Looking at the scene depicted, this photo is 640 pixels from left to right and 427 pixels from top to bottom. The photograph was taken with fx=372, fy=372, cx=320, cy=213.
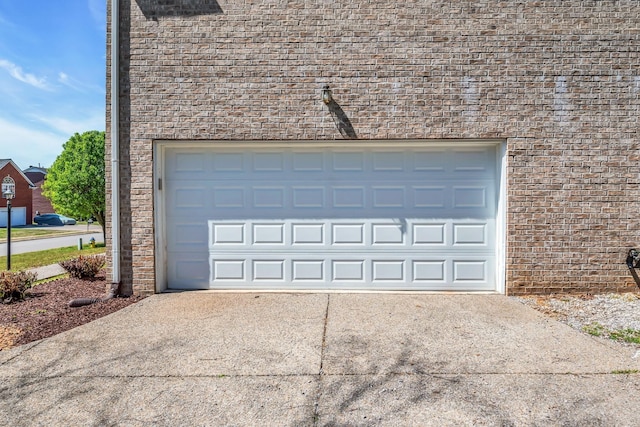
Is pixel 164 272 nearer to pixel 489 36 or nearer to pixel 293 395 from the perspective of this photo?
pixel 293 395

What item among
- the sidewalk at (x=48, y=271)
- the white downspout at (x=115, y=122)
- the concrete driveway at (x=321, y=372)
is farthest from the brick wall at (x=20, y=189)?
the concrete driveway at (x=321, y=372)

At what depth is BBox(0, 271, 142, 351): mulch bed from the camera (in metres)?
4.28

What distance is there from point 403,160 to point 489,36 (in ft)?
7.35

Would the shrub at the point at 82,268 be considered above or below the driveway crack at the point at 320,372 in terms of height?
above

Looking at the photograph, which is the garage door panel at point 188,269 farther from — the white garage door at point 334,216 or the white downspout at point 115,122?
the white downspout at point 115,122

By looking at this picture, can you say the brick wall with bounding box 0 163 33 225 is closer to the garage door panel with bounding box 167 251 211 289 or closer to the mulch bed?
the mulch bed

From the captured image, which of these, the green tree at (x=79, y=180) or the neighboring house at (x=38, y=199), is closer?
the green tree at (x=79, y=180)

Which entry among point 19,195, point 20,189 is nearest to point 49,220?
point 19,195

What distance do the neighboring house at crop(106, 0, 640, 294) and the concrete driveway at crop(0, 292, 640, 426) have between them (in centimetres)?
124

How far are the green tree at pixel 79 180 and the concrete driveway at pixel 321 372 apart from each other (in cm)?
1393

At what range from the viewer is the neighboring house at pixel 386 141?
5.62 meters

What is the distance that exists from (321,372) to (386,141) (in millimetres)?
3680

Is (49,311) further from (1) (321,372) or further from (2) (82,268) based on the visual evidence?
(1) (321,372)

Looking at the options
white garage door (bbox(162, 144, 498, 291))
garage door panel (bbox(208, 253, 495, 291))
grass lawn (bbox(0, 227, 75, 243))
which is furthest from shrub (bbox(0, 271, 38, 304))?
grass lawn (bbox(0, 227, 75, 243))
